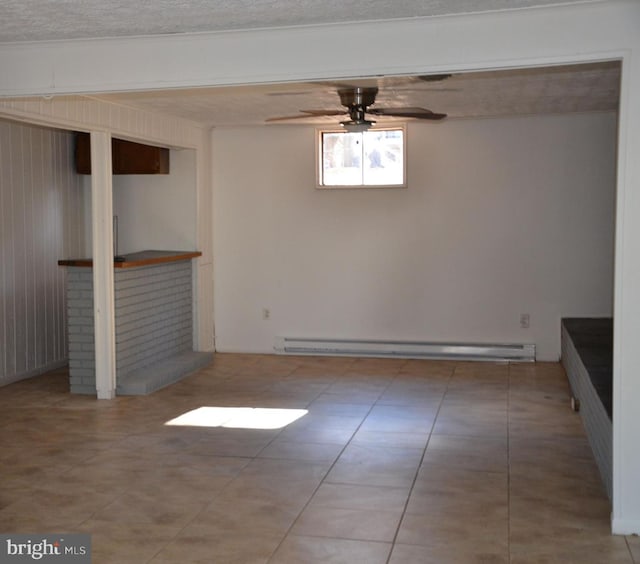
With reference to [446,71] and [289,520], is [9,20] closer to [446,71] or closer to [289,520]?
[446,71]

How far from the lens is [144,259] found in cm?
703

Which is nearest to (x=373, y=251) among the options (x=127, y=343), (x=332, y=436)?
(x=127, y=343)

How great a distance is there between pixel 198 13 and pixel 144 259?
3.68m

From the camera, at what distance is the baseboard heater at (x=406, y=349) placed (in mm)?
7867

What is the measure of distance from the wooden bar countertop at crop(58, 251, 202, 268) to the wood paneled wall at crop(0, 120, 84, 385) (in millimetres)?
492

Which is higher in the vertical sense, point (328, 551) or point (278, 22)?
point (278, 22)

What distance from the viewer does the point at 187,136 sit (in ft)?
25.7

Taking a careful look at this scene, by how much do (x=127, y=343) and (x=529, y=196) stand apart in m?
3.85

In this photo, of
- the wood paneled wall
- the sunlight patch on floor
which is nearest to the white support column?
the sunlight patch on floor

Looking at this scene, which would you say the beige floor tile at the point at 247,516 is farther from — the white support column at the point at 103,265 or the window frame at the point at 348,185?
the window frame at the point at 348,185

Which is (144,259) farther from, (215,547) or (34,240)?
(215,547)

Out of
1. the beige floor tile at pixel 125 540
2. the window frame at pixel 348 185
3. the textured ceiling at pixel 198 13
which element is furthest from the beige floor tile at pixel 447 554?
the window frame at pixel 348 185

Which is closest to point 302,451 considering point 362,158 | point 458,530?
point 458,530

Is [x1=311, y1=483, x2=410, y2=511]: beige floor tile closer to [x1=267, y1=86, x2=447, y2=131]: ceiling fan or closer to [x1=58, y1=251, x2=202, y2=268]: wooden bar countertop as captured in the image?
[x1=267, y1=86, x2=447, y2=131]: ceiling fan
